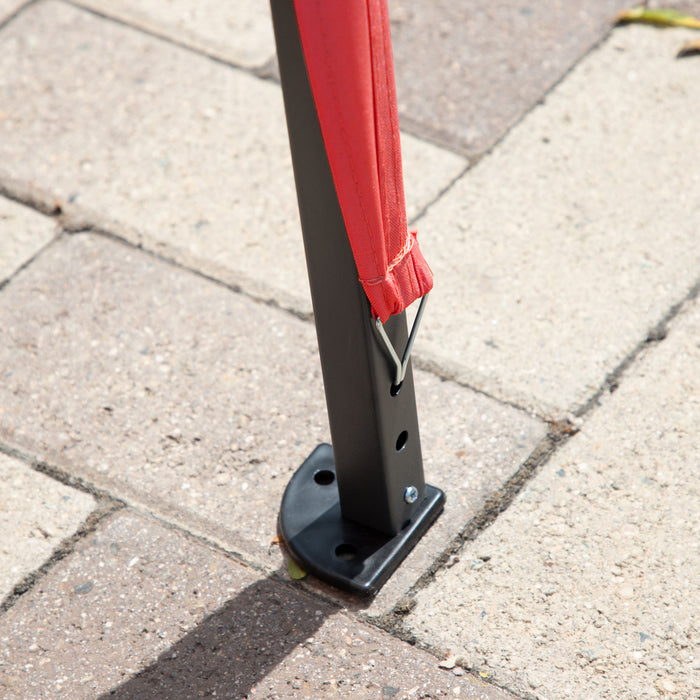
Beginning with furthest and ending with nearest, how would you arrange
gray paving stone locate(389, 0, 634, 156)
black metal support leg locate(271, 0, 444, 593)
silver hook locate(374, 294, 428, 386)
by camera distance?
gray paving stone locate(389, 0, 634, 156) → silver hook locate(374, 294, 428, 386) → black metal support leg locate(271, 0, 444, 593)

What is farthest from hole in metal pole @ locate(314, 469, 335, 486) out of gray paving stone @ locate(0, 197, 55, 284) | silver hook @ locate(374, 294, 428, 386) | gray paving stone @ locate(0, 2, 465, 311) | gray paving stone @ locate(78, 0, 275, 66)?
gray paving stone @ locate(78, 0, 275, 66)

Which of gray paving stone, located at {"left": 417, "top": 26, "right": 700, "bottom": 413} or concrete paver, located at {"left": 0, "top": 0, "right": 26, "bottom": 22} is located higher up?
concrete paver, located at {"left": 0, "top": 0, "right": 26, "bottom": 22}

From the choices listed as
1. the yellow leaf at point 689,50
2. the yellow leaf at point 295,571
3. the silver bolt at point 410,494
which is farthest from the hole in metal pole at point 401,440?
the yellow leaf at point 689,50

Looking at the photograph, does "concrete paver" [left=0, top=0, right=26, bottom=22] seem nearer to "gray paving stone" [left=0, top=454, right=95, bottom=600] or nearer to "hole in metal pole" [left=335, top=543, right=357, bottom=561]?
"gray paving stone" [left=0, top=454, right=95, bottom=600]

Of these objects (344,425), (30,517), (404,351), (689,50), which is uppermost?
(404,351)

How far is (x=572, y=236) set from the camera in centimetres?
282

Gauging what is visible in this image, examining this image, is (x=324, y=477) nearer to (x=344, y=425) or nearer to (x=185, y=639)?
(x=344, y=425)

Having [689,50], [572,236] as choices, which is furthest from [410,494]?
[689,50]

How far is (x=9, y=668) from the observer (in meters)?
2.00

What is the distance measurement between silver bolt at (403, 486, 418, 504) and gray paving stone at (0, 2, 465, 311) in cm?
75

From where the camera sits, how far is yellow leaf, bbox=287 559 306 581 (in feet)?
7.02

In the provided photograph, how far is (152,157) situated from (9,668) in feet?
5.46

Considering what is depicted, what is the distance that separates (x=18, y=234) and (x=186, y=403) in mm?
829

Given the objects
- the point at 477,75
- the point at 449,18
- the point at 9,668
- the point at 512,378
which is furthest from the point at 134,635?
the point at 449,18
